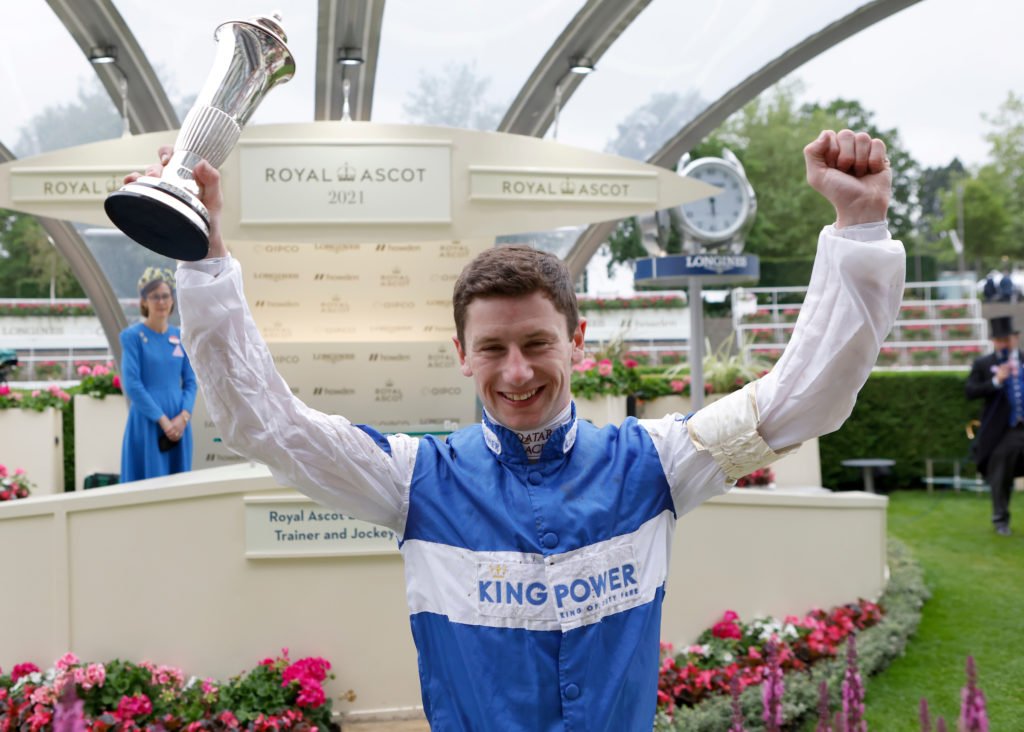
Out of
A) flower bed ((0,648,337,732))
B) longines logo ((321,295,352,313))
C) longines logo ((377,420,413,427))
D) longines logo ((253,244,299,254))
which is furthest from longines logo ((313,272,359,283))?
flower bed ((0,648,337,732))

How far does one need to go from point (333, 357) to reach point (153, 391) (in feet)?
4.92

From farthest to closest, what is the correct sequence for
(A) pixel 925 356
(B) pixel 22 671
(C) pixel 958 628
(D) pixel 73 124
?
(A) pixel 925 356 < (D) pixel 73 124 < (C) pixel 958 628 < (B) pixel 22 671

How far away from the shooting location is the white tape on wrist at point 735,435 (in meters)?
1.83

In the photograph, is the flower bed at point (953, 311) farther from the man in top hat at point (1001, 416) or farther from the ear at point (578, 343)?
the ear at point (578, 343)

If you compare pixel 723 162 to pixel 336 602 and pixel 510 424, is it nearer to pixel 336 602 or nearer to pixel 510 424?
pixel 336 602

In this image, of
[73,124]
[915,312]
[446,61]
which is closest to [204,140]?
[446,61]

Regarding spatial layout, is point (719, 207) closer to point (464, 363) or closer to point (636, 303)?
point (464, 363)

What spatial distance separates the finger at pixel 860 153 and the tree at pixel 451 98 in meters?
9.86

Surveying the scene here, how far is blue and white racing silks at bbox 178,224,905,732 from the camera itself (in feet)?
5.49

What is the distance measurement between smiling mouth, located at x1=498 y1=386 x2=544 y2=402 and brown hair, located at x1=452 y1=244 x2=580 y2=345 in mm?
146

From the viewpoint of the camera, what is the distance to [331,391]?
26.3 ft

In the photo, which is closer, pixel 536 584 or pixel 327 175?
pixel 536 584

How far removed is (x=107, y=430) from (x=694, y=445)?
10.8m

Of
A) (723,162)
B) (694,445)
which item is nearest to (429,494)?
(694,445)
